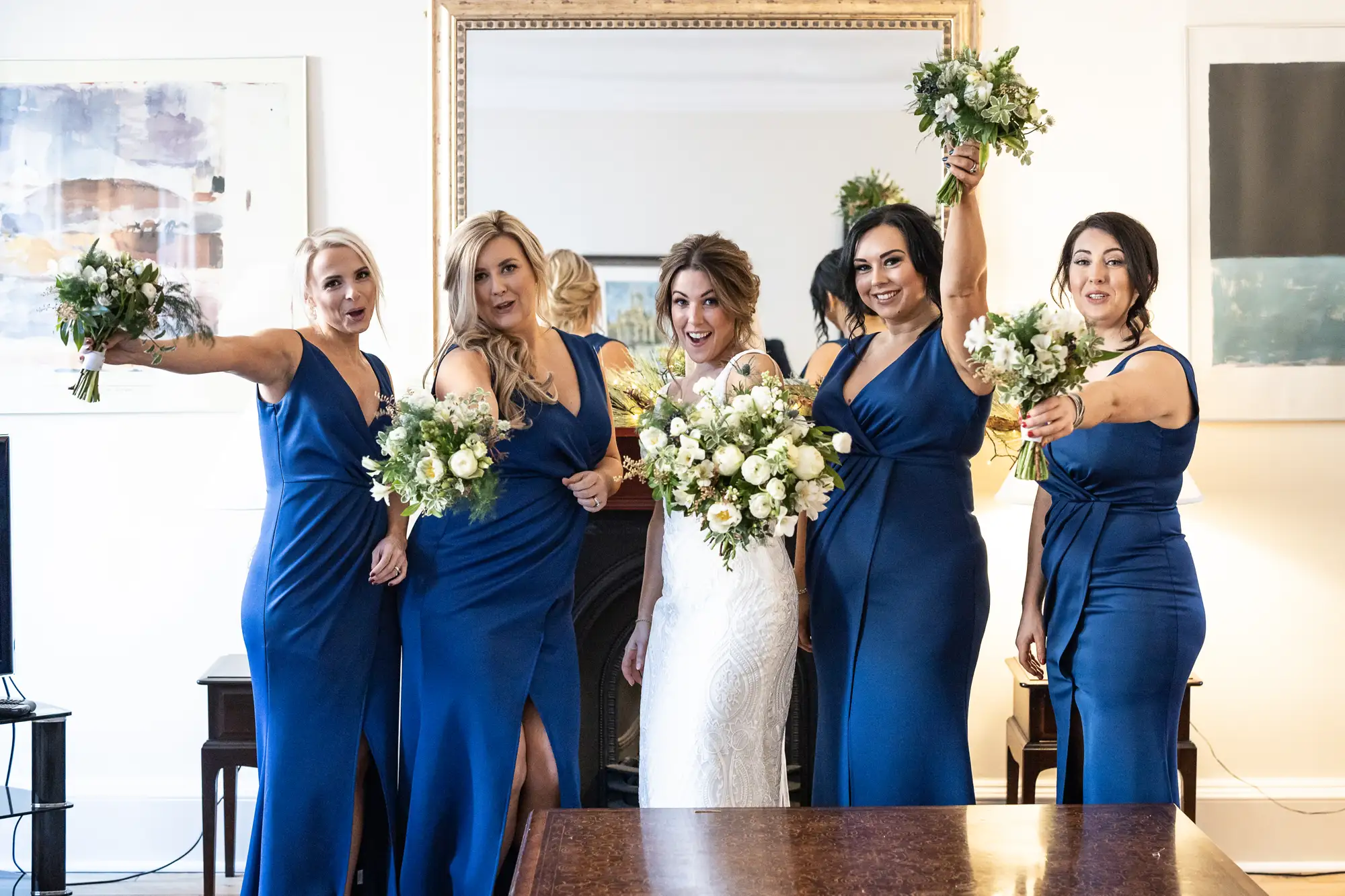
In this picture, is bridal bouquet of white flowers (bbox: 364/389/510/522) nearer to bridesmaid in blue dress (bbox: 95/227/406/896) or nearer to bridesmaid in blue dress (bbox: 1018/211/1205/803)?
bridesmaid in blue dress (bbox: 95/227/406/896)

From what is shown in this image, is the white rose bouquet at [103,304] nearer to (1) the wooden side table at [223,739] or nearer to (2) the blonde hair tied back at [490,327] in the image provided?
(2) the blonde hair tied back at [490,327]

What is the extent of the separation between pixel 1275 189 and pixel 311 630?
3.43m

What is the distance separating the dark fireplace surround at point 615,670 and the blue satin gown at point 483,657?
3.43 ft

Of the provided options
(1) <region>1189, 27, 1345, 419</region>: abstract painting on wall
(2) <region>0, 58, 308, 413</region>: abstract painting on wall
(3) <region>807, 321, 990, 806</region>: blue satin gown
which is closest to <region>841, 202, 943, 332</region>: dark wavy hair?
(3) <region>807, 321, 990, 806</region>: blue satin gown

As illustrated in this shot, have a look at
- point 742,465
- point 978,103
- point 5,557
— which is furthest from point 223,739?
point 978,103

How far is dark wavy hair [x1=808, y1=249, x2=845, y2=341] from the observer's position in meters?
3.99

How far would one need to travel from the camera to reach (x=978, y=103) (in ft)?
7.93

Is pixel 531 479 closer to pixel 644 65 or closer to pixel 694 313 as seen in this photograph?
pixel 694 313

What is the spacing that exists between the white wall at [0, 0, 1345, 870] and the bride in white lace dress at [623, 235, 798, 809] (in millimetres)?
1579

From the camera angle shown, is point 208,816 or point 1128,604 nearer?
point 1128,604

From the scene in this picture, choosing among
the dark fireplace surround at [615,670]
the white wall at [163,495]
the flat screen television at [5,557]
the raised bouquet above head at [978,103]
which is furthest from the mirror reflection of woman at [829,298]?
the flat screen television at [5,557]

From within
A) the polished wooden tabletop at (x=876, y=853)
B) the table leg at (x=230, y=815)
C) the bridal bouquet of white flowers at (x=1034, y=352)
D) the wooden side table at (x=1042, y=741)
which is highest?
the bridal bouquet of white flowers at (x=1034, y=352)

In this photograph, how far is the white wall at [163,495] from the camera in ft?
13.4

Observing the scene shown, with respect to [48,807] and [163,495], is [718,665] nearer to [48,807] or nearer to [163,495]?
[48,807]
